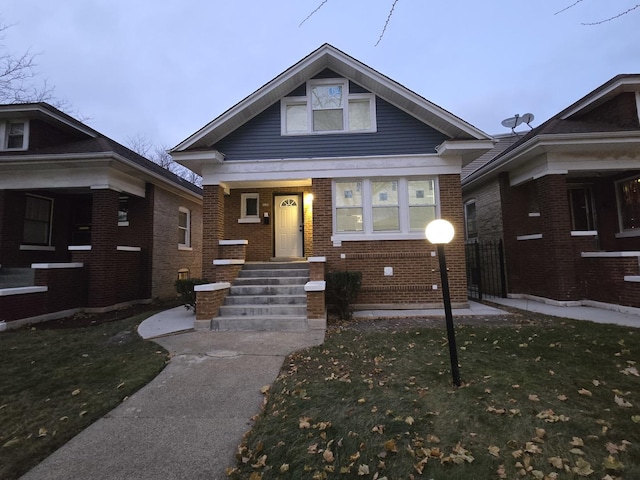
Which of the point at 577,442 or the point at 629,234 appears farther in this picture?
the point at 629,234

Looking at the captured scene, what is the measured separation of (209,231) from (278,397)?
6.46m

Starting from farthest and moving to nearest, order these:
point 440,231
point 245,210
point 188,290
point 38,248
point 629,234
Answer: point 245,210 < point 38,248 < point 629,234 < point 188,290 < point 440,231

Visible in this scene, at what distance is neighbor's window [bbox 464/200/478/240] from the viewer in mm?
13531

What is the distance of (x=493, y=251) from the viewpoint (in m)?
11.5

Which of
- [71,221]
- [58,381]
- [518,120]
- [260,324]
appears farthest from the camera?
[518,120]

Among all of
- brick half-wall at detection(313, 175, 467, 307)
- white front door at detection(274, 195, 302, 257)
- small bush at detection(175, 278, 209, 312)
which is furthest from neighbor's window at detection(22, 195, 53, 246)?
brick half-wall at detection(313, 175, 467, 307)

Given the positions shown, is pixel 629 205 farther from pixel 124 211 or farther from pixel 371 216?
pixel 124 211

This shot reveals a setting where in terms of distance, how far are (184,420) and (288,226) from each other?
8018mm

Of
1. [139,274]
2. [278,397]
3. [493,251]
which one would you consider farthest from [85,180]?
[493,251]

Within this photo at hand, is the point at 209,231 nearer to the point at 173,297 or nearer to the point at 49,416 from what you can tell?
the point at 173,297

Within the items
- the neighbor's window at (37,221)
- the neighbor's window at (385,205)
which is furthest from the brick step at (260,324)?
the neighbor's window at (37,221)

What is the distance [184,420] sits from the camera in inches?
129

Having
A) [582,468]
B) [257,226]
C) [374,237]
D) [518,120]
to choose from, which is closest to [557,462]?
[582,468]

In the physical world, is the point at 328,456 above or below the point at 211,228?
below
